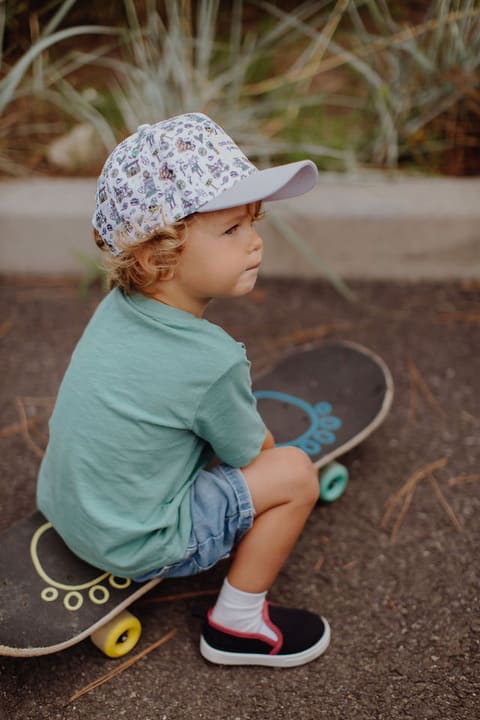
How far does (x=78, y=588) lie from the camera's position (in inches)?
58.4

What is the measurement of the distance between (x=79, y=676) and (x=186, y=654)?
212 mm

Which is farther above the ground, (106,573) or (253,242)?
(253,242)

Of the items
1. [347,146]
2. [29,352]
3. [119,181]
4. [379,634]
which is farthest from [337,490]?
[347,146]

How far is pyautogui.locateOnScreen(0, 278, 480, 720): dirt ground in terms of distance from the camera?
1.43 m

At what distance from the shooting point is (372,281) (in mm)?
2756

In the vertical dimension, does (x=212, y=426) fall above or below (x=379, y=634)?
above

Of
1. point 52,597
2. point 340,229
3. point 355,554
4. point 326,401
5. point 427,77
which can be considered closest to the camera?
point 52,597

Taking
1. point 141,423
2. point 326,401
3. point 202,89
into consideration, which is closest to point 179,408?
point 141,423

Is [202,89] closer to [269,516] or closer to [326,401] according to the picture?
[326,401]

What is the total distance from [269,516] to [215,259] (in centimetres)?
52

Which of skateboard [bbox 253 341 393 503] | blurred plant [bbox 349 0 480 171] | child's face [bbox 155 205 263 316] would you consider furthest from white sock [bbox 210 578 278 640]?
blurred plant [bbox 349 0 480 171]

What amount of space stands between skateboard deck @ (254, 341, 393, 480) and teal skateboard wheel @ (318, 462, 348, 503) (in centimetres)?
5

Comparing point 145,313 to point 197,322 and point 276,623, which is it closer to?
point 197,322

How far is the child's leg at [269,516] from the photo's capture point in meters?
1.48
